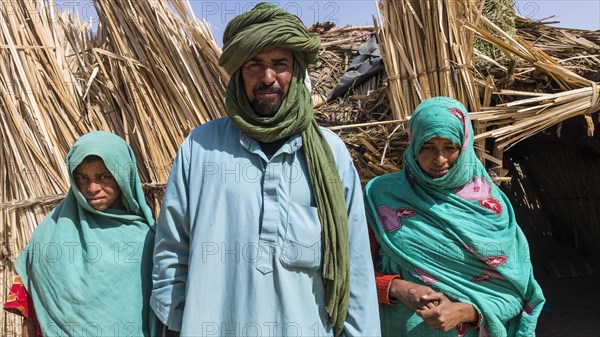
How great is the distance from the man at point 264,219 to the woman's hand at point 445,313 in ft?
1.08

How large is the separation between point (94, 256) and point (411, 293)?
3.63 feet

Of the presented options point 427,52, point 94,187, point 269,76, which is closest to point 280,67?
point 269,76

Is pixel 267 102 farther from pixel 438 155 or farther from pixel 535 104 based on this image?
pixel 535 104

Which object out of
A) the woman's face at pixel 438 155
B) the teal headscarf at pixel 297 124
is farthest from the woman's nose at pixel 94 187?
the woman's face at pixel 438 155

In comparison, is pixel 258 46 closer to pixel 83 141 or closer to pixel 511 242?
pixel 83 141

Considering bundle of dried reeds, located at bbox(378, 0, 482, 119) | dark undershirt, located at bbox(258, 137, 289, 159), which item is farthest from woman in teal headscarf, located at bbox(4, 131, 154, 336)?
bundle of dried reeds, located at bbox(378, 0, 482, 119)

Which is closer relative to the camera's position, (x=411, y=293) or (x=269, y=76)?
(x=269, y=76)

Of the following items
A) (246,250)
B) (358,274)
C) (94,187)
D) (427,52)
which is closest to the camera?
(246,250)

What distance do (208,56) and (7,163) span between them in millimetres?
1259

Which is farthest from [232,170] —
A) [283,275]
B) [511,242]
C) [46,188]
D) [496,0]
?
[496,0]

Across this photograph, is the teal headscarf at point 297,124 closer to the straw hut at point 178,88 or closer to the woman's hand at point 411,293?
the woman's hand at point 411,293

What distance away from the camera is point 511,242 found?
2191mm

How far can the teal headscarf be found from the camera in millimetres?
1712

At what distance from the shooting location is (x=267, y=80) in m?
1.74
